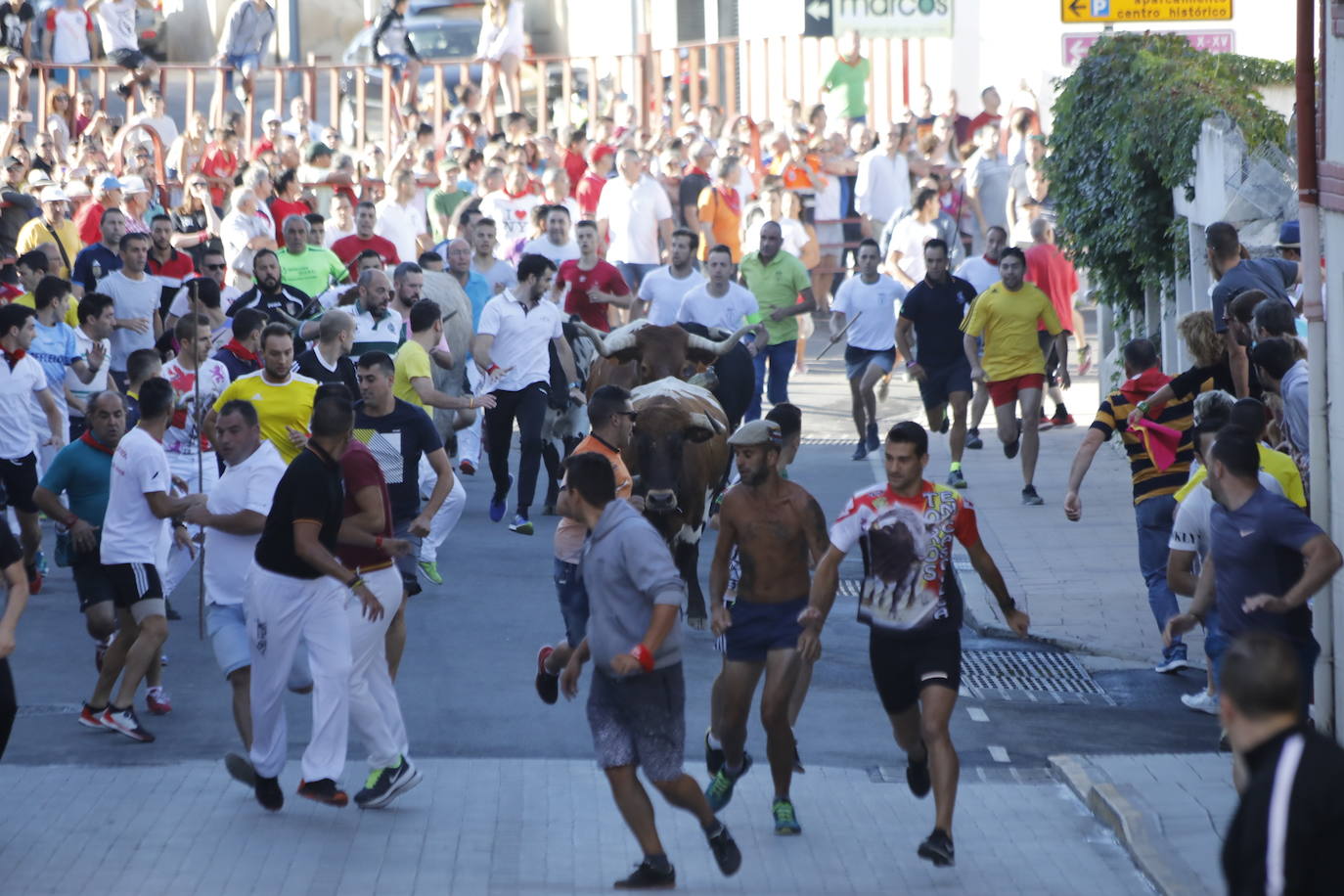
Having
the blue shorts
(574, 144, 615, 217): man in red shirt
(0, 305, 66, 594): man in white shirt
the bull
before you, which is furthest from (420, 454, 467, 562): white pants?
(574, 144, 615, 217): man in red shirt

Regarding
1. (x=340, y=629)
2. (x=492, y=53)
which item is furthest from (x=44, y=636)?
(x=492, y=53)

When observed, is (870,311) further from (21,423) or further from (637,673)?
(637,673)

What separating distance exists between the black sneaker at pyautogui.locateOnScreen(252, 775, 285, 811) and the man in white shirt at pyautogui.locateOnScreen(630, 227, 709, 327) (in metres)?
9.50

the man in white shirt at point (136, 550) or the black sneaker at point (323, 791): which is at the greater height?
the man in white shirt at point (136, 550)

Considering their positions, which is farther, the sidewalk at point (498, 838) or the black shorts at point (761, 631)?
the black shorts at point (761, 631)

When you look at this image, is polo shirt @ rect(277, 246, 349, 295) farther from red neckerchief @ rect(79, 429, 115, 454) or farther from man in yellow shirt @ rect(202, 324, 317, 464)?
red neckerchief @ rect(79, 429, 115, 454)

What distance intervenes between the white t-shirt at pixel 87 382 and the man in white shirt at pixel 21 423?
1.46 metres

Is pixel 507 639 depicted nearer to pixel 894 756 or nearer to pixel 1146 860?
pixel 894 756

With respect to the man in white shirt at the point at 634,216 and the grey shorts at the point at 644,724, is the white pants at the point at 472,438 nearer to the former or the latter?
the man in white shirt at the point at 634,216

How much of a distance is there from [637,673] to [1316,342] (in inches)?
145

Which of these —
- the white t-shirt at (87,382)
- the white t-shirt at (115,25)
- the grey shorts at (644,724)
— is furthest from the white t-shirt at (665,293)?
the white t-shirt at (115,25)

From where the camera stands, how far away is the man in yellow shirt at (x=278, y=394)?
11.6 m

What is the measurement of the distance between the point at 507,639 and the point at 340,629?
369 cm

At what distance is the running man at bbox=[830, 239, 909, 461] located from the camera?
18891 mm
